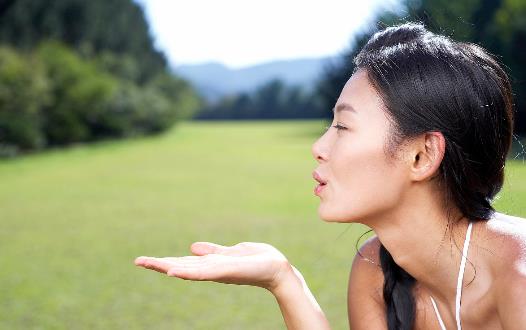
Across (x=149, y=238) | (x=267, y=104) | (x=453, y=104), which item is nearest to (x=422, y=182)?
(x=453, y=104)

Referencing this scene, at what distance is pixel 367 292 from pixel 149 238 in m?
5.41

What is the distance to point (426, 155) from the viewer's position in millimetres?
1517

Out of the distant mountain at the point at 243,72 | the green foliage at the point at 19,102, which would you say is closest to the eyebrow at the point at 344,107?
the green foliage at the point at 19,102

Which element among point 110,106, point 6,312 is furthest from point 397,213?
point 110,106

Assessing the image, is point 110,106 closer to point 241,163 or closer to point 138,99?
point 138,99

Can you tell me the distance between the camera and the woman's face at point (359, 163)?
153cm

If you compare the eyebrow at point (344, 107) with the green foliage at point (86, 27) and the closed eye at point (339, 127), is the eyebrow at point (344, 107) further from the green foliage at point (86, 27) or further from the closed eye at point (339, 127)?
the green foliage at point (86, 27)

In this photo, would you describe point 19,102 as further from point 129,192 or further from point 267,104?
point 267,104

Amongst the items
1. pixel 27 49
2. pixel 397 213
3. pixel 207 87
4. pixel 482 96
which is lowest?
pixel 207 87

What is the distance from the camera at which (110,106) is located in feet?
91.5

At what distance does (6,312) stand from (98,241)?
2323 millimetres

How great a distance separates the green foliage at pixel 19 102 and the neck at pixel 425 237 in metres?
18.4

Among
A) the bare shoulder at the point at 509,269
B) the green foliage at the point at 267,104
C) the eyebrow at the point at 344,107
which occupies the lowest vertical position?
the green foliage at the point at 267,104

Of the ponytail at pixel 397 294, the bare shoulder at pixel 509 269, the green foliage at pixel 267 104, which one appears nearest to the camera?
the bare shoulder at pixel 509 269
